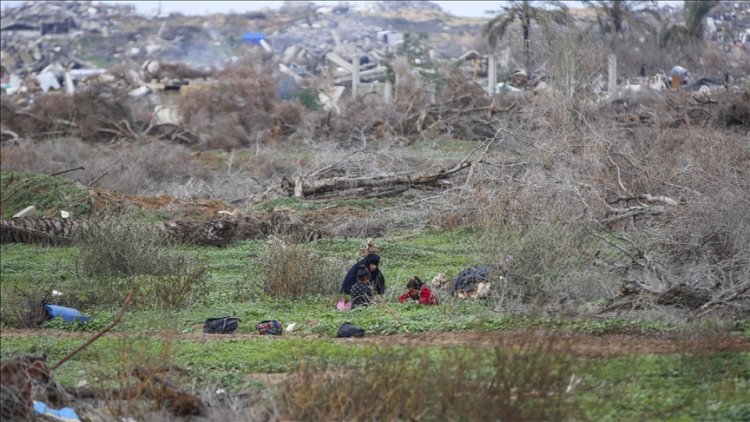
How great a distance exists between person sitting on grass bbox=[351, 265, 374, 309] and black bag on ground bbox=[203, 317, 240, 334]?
132cm

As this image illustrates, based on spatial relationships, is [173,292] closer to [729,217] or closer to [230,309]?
[230,309]

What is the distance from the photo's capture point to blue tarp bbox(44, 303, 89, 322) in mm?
10805

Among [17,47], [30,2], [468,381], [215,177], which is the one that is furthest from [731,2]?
[30,2]

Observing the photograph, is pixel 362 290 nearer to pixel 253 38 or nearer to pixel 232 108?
pixel 232 108

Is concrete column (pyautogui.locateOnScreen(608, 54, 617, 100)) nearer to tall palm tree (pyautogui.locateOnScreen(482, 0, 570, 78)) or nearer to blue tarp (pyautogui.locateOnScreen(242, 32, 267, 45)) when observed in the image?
tall palm tree (pyautogui.locateOnScreen(482, 0, 570, 78))

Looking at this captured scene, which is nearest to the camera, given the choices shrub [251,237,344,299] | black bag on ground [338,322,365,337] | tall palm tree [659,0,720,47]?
black bag on ground [338,322,365,337]

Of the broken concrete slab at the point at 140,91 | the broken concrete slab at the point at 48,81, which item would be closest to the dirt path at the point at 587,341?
the broken concrete slab at the point at 140,91

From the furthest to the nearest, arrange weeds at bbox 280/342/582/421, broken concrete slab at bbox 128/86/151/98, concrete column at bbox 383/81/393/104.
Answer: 1. broken concrete slab at bbox 128/86/151/98
2. concrete column at bbox 383/81/393/104
3. weeds at bbox 280/342/582/421

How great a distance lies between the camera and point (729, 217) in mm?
11156

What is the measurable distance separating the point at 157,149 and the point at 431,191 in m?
9.72

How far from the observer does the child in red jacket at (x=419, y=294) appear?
36.0 ft

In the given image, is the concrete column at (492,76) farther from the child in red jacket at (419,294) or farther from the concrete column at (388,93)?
the child in red jacket at (419,294)

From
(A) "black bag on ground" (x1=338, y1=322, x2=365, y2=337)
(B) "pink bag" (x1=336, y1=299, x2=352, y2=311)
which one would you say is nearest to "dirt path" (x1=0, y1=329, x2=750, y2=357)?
(A) "black bag on ground" (x1=338, y1=322, x2=365, y2=337)

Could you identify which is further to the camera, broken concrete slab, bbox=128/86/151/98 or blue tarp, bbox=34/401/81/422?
broken concrete slab, bbox=128/86/151/98
